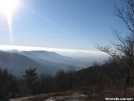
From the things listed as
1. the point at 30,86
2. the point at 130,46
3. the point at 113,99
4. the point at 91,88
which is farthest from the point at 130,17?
the point at 30,86

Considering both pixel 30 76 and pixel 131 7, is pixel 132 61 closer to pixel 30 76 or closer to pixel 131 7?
pixel 131 7

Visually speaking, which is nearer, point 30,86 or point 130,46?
point 130,46

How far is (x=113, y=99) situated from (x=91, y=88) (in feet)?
26.6

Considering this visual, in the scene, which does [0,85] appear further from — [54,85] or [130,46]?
[54,85]

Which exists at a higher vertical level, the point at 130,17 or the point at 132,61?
the point at 130,17

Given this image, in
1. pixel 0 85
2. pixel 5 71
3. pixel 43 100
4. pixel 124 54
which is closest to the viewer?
pixel 124 54

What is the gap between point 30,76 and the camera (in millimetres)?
51125

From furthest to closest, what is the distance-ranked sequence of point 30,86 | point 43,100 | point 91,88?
→ point 30,86 → point 43,100 → point 91,88

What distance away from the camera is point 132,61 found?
19.6ft

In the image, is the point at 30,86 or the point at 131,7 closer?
the point at 131,7

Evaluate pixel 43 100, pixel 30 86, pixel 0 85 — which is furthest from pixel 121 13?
Result: pixel 30 86

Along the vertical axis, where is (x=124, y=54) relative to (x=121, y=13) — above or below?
below

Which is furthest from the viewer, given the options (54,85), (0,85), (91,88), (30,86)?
(54,85)

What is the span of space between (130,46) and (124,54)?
451 millimetres
